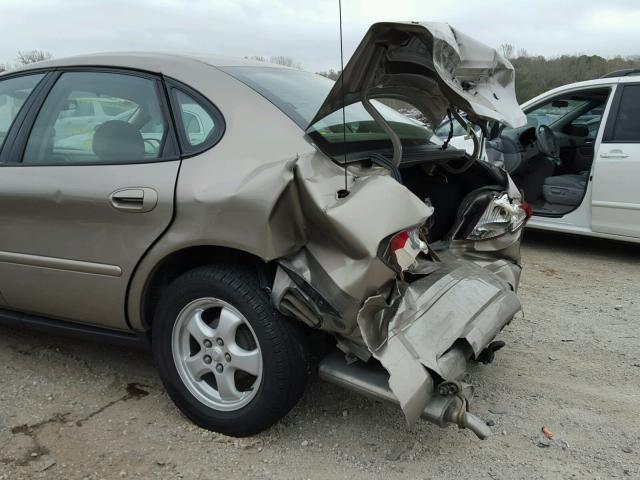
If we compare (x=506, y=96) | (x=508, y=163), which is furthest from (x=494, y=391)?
(x=508, y=163)

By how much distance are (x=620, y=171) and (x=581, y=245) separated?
1094 mm

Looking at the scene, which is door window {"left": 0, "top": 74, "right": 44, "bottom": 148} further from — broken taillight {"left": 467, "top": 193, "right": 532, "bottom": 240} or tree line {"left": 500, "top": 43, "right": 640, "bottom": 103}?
tree line {"left": 500, "top": 43, "right": 640, "bottom": 103}

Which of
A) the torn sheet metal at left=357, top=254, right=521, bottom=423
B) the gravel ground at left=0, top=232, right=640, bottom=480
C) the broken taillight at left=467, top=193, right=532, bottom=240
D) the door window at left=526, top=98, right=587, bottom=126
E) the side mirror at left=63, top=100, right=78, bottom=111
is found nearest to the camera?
the torn sheet metal at left=357, top=254, right=521, bottom=423

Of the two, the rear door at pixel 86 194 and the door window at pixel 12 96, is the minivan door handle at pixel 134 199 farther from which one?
the door window at pixel 12 96

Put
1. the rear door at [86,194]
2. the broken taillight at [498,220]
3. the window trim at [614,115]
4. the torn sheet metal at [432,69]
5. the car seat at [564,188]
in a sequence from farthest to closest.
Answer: the car seat at [564,188], the window trim at [614,115], the broken taillight at [498,220], the rear door at [86,194], the torn sheet metal at [432,69]

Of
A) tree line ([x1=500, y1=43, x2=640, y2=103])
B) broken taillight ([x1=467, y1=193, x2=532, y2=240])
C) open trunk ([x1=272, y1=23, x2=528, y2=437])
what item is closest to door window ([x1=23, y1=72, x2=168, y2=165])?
open trunk ([x1=272, y1=23, x2=528, y2=437])

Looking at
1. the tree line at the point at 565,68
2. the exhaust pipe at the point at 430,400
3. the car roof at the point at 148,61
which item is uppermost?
the car roof at the point at 148,61

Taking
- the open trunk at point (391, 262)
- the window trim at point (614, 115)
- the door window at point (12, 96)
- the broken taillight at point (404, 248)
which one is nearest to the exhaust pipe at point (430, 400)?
the open trunk at point (391, 262)

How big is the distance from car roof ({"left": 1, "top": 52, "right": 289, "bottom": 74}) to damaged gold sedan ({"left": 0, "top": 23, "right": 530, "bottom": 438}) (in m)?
0.02

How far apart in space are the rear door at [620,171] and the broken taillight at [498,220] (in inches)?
104

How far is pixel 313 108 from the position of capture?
9.04 feet

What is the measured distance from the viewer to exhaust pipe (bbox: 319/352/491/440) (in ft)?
7.25

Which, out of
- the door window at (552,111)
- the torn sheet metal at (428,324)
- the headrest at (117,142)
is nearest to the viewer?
the torn sheet metal at (428,324)

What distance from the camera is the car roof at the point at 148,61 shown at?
9.08ft
